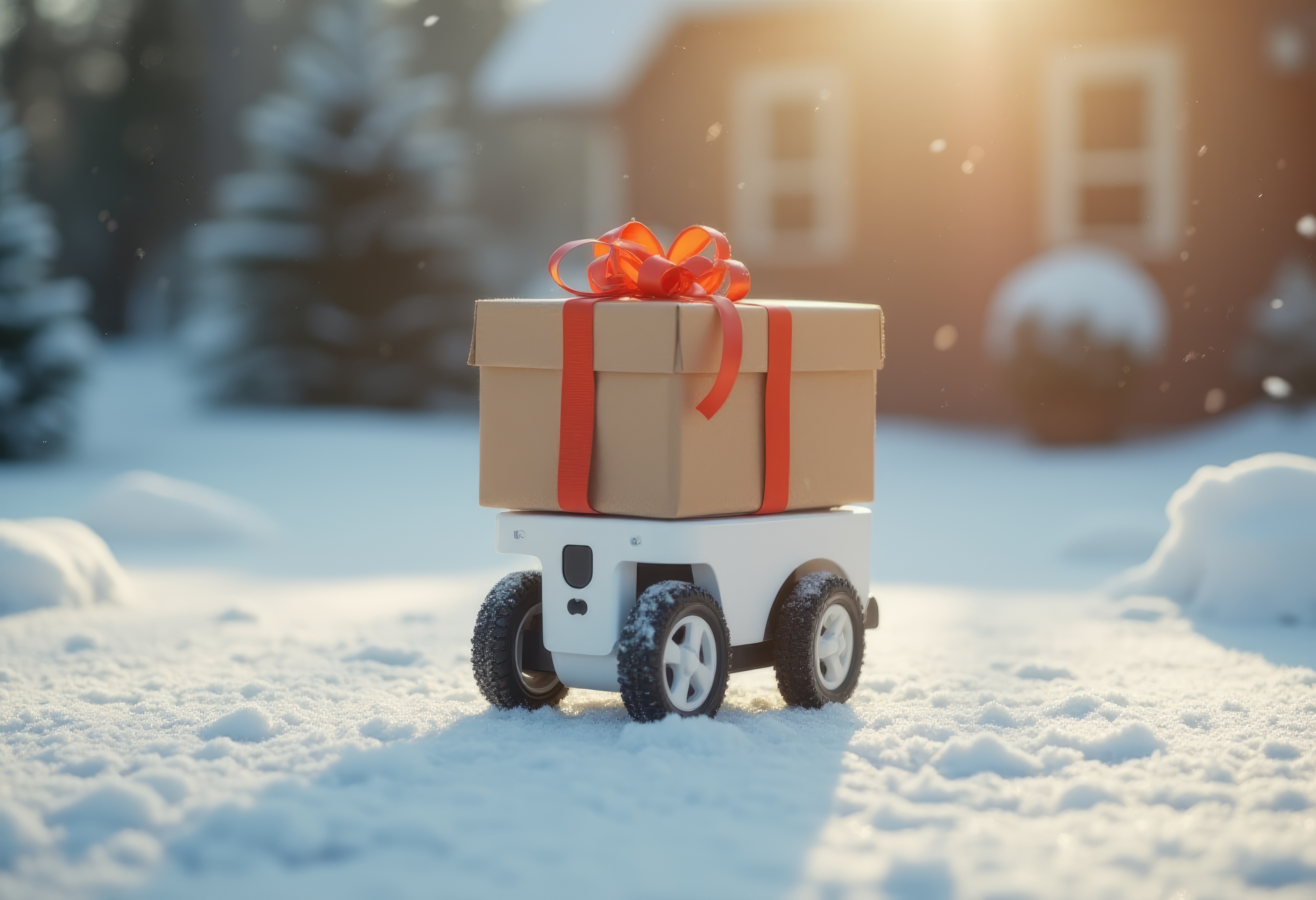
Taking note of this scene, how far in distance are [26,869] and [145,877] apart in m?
0.25

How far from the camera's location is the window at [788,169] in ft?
43.1

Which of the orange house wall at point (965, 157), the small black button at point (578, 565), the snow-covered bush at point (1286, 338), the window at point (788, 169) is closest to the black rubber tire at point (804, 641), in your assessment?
the small black button at point (578, 565)

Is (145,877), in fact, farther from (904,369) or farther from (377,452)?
(904,369)

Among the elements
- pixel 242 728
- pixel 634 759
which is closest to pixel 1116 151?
pixel 634 759

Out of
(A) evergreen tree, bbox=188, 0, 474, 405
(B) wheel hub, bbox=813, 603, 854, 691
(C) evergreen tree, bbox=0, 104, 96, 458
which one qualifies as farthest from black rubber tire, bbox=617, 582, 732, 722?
(A) evergreen tree, bbox=188, 0, 474, 405

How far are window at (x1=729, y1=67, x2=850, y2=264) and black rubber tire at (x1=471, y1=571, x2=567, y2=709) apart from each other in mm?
9612

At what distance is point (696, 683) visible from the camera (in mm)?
3812

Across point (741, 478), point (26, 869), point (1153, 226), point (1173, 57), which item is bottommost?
point (26, 869)

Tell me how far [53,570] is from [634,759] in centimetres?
315

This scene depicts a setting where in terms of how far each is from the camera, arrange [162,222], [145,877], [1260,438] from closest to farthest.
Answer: [145,877] → [1260,438] → [162,222]

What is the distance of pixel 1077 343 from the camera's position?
11.0 m

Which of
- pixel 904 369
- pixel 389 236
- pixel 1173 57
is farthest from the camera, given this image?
pixel 389 236

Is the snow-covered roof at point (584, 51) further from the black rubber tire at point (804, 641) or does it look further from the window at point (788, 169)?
the black rubber tire at point (804, 641)

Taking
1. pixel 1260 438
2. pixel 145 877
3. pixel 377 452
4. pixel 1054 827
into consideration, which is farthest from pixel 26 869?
pixel 1260 438
